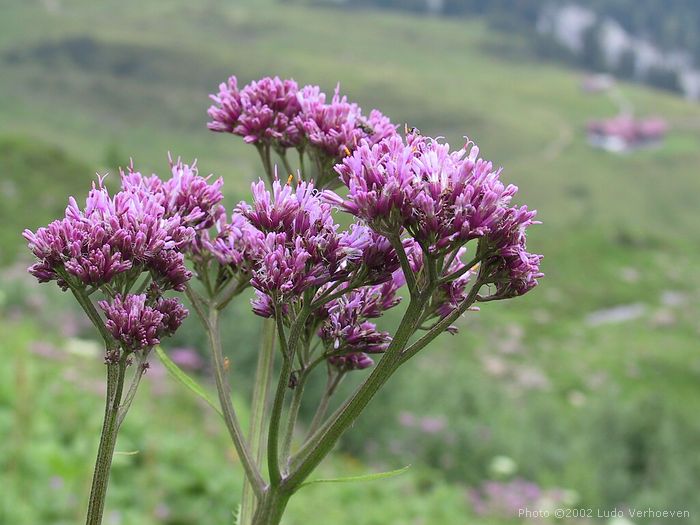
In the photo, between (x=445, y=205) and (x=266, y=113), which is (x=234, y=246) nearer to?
(x=266, y=113)

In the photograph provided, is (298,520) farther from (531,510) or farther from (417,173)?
(417,173)

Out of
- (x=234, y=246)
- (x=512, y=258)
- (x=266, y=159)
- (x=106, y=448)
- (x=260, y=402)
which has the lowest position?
(x=260, y=402)

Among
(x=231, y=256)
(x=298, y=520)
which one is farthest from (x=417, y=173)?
(x=298, y=520)

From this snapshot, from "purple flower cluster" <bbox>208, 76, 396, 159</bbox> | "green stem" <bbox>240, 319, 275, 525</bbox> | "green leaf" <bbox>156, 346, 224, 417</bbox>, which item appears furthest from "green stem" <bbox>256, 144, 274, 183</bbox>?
"green leaf" <bbox>156, 346, 224, 417</bbox>

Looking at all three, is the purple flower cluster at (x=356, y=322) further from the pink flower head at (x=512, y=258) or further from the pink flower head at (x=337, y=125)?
the pink flower head at (x=337, y=125)

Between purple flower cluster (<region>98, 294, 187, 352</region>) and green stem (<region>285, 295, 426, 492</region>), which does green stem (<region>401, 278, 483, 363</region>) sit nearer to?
green stem (<region>285, 295, 426, 492</region>)

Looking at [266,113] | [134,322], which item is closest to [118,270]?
[134,322]

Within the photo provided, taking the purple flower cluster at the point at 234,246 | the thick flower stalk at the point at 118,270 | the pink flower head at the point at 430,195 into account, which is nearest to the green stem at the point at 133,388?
the thick flower stalk at the point at 118,270
